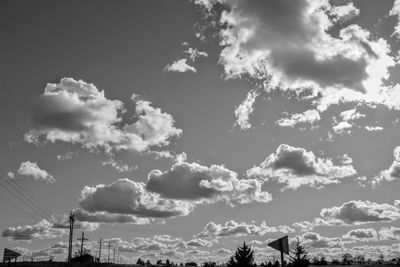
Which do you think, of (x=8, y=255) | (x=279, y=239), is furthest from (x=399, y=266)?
(x=279, y=239)

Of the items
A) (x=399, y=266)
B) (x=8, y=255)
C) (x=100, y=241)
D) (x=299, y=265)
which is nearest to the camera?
(x=8, y=255)

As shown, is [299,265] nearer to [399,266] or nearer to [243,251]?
[243,251]

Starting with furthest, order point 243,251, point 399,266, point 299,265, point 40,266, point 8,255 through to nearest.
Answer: point 399,266, point 40,266, point 299,265, point 243,251, point 8,255

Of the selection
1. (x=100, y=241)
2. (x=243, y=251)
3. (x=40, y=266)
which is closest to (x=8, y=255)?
(x=243, y=251)

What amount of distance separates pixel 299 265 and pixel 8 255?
3683 centimetres

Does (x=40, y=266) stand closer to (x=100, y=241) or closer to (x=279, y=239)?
(x=100, y=241)

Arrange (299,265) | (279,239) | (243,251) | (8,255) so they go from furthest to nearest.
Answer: (299,265)
(243,251)
(8,255)
(279,239)

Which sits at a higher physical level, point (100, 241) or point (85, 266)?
point (100, 241)

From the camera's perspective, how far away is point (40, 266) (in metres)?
86.0

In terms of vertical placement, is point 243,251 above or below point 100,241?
below

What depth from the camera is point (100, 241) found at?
132375mm

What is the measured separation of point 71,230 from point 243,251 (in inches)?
1311

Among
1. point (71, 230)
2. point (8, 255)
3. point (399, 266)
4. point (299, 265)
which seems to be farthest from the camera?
point (399, 266)

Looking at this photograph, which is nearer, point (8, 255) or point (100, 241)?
point (8, 255)
